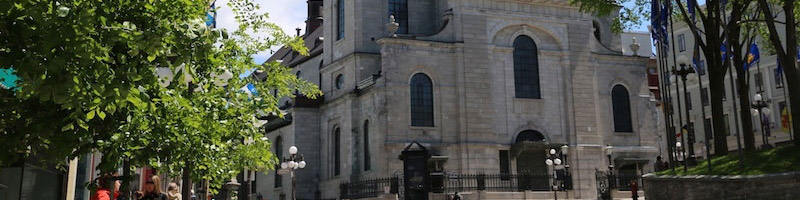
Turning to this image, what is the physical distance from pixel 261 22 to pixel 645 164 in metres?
36.6

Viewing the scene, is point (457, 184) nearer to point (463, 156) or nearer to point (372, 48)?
point (463, 156)

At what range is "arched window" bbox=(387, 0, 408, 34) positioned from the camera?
166 ft

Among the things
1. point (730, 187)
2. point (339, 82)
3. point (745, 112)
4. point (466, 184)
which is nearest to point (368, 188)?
point (466, 184)

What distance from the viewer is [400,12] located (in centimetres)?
5106

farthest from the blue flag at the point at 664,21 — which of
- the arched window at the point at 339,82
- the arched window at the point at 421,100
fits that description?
the arched window at the point at 339,82

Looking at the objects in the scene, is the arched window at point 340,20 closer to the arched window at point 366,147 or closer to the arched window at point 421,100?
the arched window at point 366,147

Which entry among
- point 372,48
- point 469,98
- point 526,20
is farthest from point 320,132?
point 526,20

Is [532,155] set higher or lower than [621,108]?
lower

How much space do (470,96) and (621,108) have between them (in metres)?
11.7

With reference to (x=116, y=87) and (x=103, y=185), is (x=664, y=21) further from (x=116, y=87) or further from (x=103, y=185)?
(x=116, y=87)

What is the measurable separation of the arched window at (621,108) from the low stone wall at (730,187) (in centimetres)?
2754

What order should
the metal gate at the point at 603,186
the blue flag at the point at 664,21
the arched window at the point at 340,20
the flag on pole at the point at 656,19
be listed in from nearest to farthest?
the blue flag at the point at 664,21
the flag on pole at the point at 656,19
the metal gate at the point at 603,186
the arched window at the point at 340,20

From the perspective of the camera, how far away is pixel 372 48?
164 ft

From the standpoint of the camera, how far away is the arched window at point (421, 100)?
1786 inches
